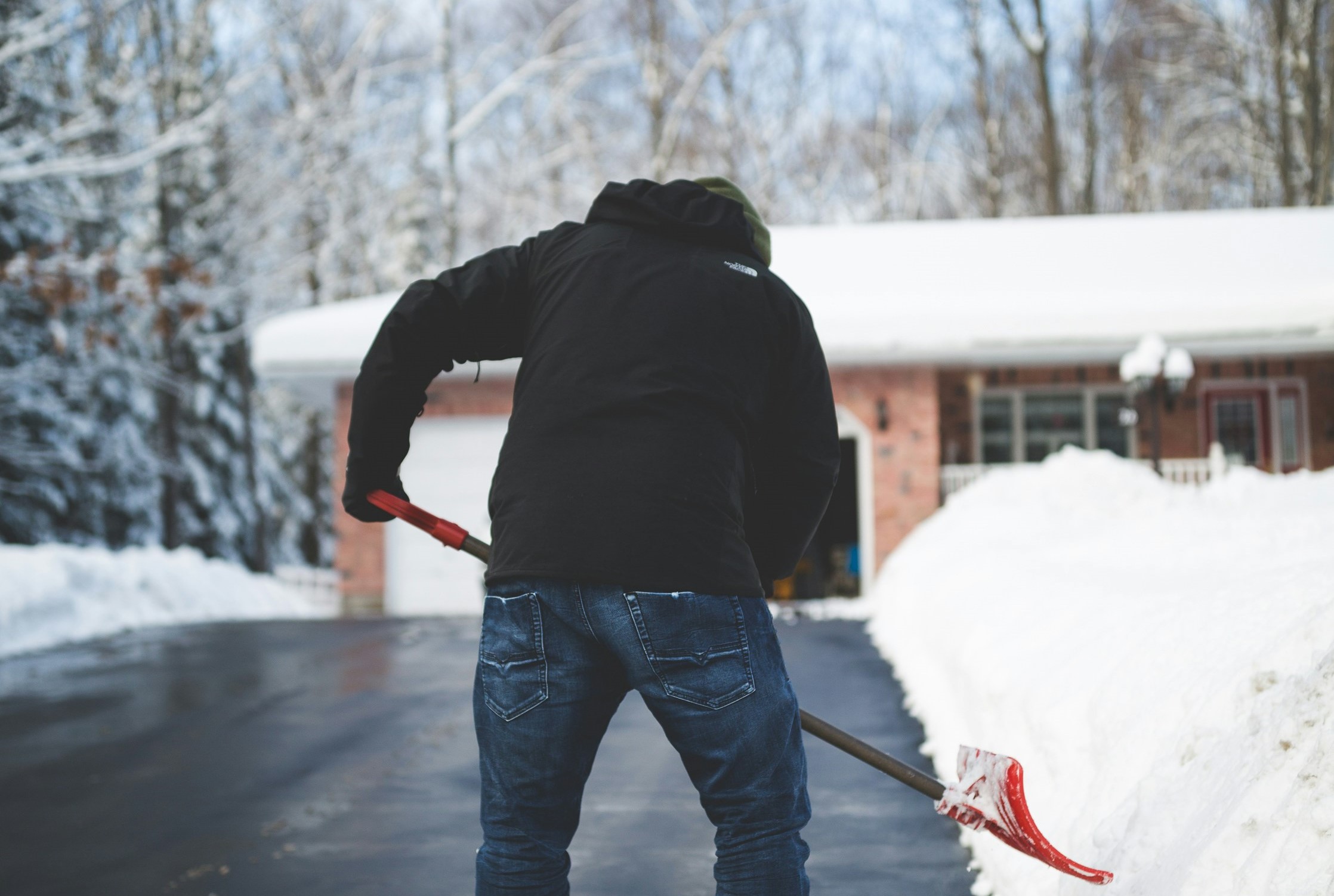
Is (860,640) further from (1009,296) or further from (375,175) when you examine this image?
(375,175)

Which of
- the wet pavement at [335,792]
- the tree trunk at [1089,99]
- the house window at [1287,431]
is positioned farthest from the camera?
the tree trunk at [1089,99]

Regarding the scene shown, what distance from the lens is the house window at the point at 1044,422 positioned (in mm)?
14836

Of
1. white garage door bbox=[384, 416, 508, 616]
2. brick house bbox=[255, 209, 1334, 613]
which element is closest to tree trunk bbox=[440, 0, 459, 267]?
brick house bbox=[255, 209, 1334, 613]

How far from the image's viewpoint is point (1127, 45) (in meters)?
25.1

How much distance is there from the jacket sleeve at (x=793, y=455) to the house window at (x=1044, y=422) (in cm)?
1307

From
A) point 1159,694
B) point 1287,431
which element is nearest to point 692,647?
point 1159,694

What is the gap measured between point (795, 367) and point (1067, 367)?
44.4 feet

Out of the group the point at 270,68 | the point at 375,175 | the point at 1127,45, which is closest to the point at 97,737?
the point at 270,68

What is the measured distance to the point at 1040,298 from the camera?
1304 centimetres

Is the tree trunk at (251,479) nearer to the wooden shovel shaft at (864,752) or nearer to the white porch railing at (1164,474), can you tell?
the white porch railing at (1164,474)

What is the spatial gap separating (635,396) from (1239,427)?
14778 millimetres

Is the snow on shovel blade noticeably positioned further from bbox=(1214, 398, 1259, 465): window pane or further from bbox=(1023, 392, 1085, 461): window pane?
bbox=(1214, 398, 1259, 465): window pane

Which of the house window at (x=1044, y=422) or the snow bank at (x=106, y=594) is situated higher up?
the house window at (x=1044, y=422)

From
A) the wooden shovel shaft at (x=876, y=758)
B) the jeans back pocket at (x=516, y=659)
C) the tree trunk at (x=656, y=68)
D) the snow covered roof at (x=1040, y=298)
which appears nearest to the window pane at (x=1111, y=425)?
the snow covered roof at (x=1040, y=298)
